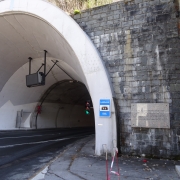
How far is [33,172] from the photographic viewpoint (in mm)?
5023

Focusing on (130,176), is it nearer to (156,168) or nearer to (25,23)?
(156,168)

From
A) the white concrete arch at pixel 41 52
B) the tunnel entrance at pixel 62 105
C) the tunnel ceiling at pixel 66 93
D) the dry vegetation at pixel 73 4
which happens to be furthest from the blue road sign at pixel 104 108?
the tunnel ceiling at pixel 66 93

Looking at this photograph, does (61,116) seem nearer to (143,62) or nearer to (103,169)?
(143,62)

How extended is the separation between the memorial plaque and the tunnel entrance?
31.7ft

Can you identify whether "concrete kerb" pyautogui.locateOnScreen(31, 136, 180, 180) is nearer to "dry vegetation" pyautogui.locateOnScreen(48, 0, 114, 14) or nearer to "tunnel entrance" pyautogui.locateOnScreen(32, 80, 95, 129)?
"dry vegetation" pyautogui.locateOnScreen(48, 0, 114, 14)

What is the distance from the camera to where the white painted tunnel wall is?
1931 cm

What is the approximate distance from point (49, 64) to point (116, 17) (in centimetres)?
686

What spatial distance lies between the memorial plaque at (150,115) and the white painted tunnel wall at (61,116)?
531 inches

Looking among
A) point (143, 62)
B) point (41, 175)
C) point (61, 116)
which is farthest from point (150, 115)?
point (61, 116)

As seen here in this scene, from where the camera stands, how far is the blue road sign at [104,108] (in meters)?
6.75

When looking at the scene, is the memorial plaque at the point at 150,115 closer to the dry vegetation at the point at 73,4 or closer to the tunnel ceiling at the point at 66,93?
the dry vegetation at the point at 73,4

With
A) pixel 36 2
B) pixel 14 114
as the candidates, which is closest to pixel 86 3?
pixel 36 2

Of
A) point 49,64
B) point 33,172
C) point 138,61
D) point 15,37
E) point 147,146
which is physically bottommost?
point 33,172

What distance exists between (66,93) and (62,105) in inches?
88.4
